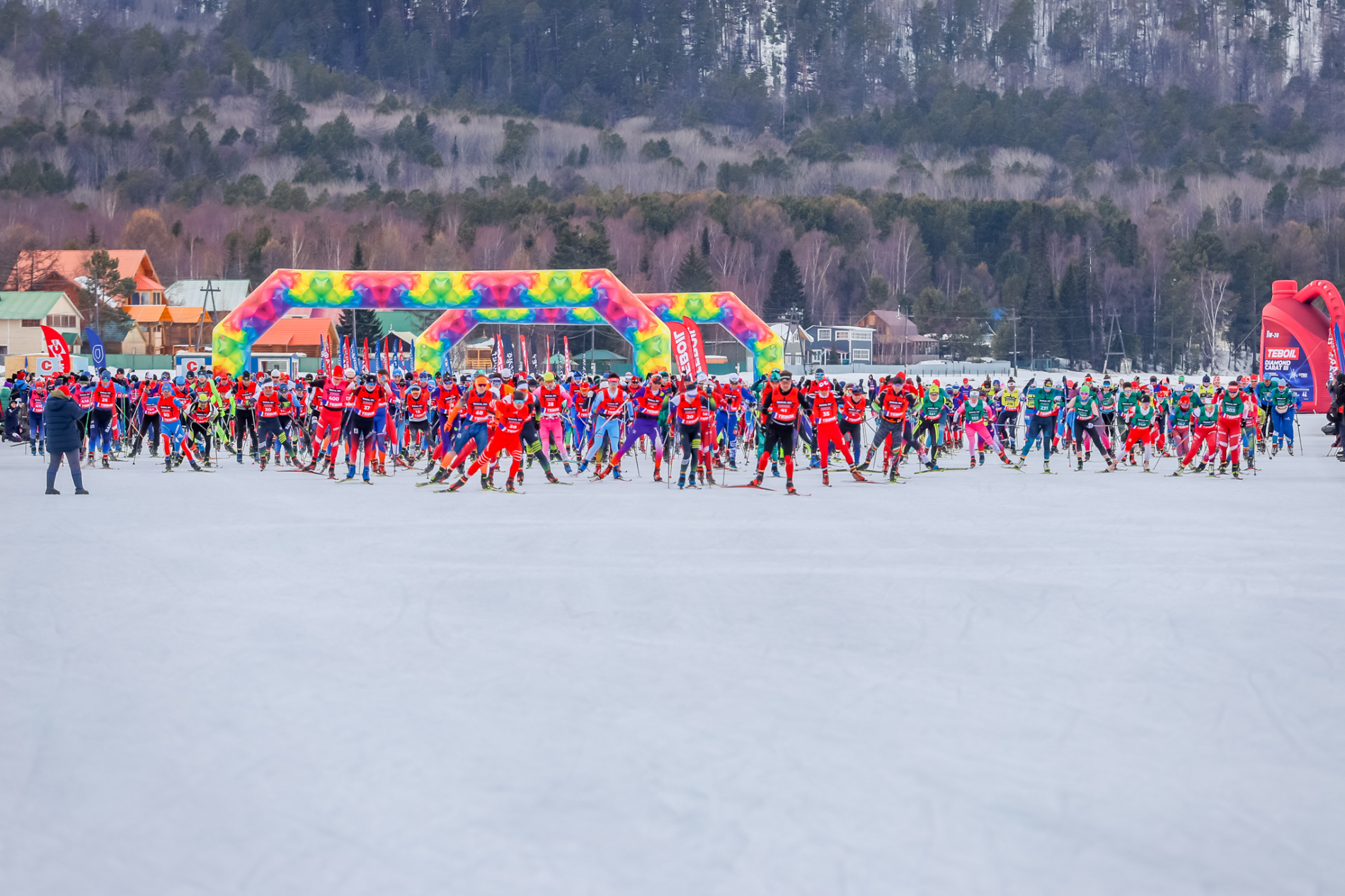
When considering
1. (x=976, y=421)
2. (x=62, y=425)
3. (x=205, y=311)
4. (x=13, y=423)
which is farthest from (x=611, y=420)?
(x=205, y=311)

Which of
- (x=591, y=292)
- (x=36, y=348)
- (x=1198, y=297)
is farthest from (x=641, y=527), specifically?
(x=1198, y=297)

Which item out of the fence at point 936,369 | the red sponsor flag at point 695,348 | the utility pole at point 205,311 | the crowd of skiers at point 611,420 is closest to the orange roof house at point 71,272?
the utility pole at point 205,311

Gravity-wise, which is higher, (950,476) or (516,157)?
(516,157)

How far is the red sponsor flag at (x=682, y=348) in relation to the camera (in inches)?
1431

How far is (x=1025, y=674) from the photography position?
6672 millimetres

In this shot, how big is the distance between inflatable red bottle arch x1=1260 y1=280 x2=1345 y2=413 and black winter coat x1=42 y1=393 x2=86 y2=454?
2979 centimetres

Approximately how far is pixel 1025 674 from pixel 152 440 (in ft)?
62.3

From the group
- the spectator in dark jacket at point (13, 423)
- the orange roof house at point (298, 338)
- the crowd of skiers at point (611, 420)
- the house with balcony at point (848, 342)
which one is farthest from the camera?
the house with balcony at point (848, 342)

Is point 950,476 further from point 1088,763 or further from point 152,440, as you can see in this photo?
point 1088,763

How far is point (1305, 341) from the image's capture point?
119 feet

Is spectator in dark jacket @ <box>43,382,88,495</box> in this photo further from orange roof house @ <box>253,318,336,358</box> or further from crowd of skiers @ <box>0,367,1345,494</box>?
orange roof house @ <box>253,318,336,358</box>

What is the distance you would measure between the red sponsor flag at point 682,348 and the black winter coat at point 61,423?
21.5 meters

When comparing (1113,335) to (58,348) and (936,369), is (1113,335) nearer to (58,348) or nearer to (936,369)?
(936,369)

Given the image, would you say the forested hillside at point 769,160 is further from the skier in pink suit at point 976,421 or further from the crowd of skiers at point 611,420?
the skier in pink suit at point 976,421
